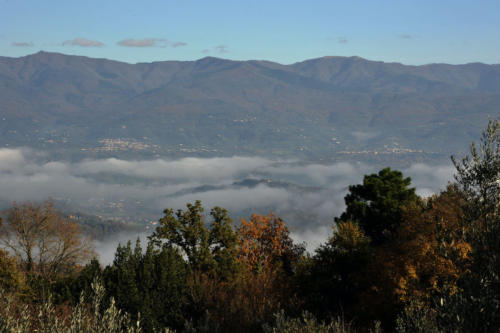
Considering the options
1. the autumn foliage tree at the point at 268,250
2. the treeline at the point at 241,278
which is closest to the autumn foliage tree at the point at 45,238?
the treeline at the point at 241,278

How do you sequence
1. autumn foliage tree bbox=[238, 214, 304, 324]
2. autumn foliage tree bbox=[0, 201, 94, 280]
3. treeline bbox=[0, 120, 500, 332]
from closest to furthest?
treeline bbox=[0, 120, 500, 332] → autumn foliage tree bbox=[238, 214, 304, 324] → autumn foliage tree bbox=[0, 201, 94, 280]

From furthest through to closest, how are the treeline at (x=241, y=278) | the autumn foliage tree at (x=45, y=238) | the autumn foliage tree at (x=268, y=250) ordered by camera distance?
1. the autumn foliage tree at (x=45, y=238)
2. the autumn foliage tree at (x=268, y=250)
3. the treeline at (x=241, y=278)

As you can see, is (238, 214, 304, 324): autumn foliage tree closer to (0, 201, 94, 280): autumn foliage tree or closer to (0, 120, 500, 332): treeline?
(0, 120, 500, 332): treeline

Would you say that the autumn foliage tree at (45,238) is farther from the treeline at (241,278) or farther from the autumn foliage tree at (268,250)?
the autumn foliage tree at (268,250)

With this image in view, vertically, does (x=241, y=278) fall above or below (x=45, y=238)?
below

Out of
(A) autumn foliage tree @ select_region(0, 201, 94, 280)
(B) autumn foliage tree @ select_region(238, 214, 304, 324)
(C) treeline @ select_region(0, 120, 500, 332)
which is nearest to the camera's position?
(C) treeline @ select_region(0, 120, 500, 332)

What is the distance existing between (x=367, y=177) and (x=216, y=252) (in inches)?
835

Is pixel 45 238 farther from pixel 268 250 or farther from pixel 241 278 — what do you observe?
pixel 268 250

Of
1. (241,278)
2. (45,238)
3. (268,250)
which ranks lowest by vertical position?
(268,250)

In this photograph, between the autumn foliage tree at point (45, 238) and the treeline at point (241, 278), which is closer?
the treeline at point (241, 278)

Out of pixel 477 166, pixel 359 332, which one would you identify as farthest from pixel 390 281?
pixel 477 166

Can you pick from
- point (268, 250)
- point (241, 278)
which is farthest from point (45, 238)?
point (268, 250)

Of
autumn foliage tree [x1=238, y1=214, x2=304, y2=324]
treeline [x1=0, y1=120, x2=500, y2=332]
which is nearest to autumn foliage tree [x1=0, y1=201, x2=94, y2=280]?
treeline [x1=0, y1=120, x2=500, y2=332]

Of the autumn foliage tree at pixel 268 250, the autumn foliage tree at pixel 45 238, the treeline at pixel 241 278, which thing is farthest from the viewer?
the autumn foliage tree at pixel 45 238
